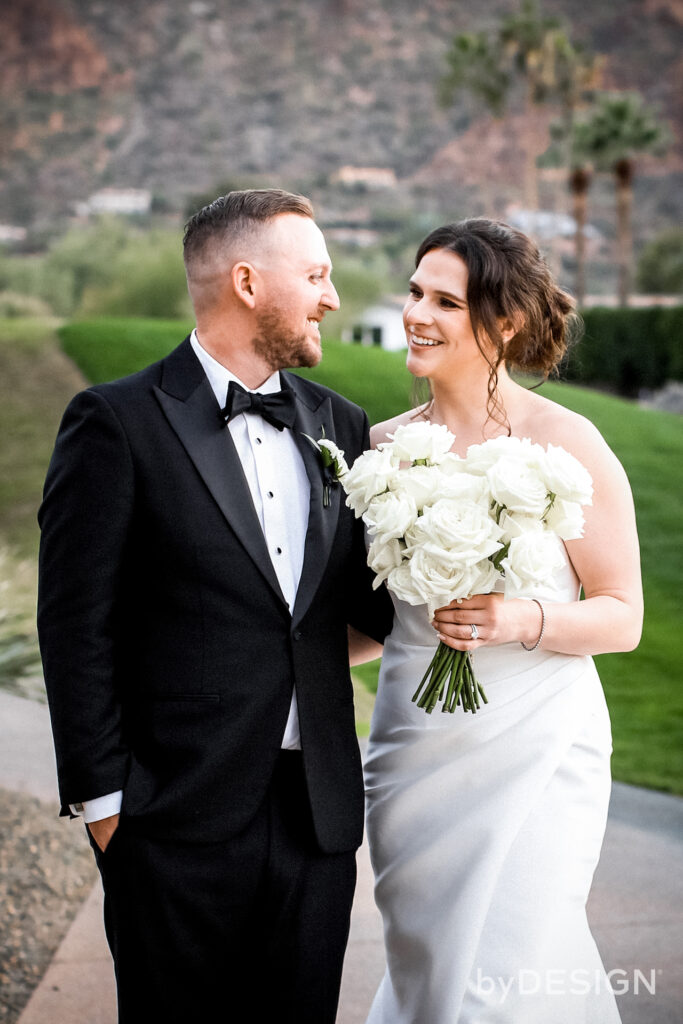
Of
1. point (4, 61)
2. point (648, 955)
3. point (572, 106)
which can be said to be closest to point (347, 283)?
point (572, 106)

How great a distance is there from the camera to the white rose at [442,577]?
2.12 metres

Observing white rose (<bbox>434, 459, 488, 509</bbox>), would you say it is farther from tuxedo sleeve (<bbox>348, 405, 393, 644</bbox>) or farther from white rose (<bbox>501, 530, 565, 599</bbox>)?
tuxedo sleeve (<bbox>348, 405, 393, 644</bbox>)

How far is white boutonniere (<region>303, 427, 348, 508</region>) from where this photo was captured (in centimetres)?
238

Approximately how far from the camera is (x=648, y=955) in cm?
378

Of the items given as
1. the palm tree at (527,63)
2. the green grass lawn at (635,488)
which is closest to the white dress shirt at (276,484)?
the green grass lawn at (635,488)

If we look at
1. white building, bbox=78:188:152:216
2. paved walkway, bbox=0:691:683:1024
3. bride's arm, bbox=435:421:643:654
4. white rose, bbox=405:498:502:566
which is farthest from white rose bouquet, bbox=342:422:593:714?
white building, bbox=78:188:152:216

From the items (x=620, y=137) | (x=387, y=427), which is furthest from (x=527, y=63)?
(x=387, y=427)

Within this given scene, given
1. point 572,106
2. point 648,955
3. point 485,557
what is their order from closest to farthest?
point 485,557
point 648,955
point 572,106

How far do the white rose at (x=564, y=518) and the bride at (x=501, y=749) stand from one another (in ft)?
0.69

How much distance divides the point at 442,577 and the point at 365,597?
0.53m

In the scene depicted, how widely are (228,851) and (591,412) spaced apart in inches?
509

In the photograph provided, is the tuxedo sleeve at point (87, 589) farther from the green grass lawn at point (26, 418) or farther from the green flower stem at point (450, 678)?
the green grass lawn at point (26, 418)

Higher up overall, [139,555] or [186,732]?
[139,555]

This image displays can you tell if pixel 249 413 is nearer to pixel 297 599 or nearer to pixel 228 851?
pixel 297 599
